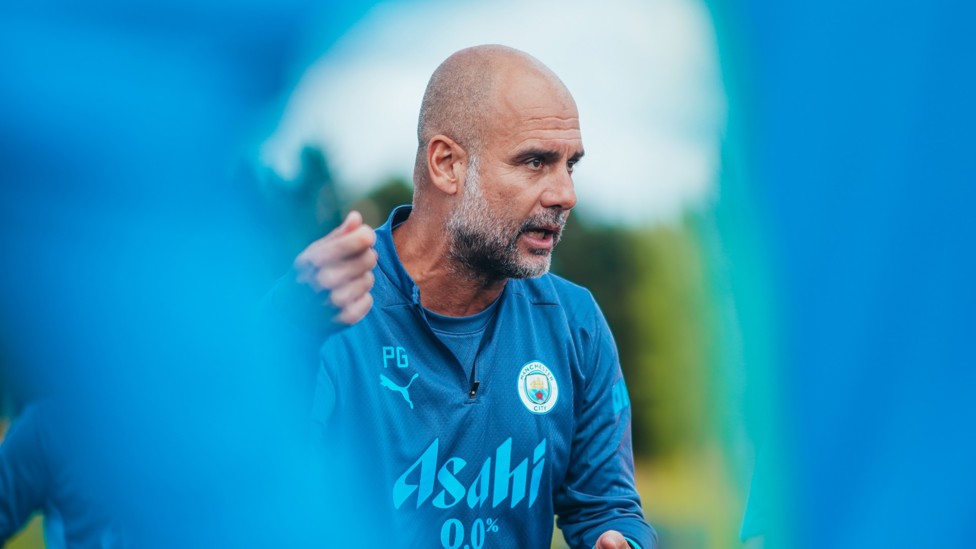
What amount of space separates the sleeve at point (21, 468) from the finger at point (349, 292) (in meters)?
0.58

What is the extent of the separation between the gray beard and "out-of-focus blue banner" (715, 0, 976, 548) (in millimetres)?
593

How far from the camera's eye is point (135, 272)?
6.08ft

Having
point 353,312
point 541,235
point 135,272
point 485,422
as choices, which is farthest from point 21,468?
point 541,235

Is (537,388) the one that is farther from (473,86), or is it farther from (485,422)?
(473,86)

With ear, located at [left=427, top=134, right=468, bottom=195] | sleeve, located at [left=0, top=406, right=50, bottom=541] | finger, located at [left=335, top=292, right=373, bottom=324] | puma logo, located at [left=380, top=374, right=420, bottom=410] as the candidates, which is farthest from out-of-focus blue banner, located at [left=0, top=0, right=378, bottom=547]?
ear, located at [left=427, top=134, right=468, bottom=195]

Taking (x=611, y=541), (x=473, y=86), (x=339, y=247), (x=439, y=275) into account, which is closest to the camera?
(x=339, y=247)

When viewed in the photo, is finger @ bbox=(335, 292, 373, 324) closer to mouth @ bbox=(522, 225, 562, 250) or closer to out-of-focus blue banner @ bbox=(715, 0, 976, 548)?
mouth @ bbox=(522, 225, 562, 250)

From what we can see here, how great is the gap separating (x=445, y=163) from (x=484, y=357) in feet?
1.57

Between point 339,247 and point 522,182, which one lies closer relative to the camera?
point 339,247

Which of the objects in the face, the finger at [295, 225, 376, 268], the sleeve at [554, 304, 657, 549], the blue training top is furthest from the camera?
the sleeve at [554, 304, 657, 549]

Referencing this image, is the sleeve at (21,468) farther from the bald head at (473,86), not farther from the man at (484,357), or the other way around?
the bald head at (473,86)

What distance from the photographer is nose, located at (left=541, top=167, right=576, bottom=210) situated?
238cm

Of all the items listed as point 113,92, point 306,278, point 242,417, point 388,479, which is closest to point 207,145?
point 113,92

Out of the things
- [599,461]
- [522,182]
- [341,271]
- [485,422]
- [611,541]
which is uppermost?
[522,182]
